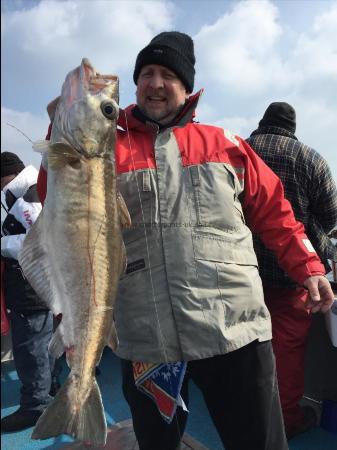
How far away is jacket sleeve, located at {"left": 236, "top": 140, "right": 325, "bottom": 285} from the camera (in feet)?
7.79

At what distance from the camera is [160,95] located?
2330 mm

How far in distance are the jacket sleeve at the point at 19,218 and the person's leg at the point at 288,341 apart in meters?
2.31

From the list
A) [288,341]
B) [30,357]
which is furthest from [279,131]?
[30,357]

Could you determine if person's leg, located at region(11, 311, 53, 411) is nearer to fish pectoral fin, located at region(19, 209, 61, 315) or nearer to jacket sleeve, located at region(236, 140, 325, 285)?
fish pectoral fin, located at region(19, 209, 61, 315)

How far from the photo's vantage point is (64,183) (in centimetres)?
181

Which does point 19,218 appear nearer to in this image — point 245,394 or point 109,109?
point 109,109

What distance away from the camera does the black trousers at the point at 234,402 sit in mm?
2152

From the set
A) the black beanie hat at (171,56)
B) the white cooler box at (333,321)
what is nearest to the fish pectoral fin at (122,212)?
the black beanie hat at (171,56)

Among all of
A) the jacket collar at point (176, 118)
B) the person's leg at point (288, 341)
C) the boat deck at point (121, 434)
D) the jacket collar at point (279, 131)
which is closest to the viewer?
the jacket collar at point (176, 118)

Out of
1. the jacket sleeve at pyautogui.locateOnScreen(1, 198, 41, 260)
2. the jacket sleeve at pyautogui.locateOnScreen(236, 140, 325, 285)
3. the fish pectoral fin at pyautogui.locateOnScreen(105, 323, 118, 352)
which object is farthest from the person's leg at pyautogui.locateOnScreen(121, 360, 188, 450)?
the jacket sleeve at pyautogui.locateOnScreen(1, 198, 41, 260)

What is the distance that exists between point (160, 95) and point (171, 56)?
0.80 ft

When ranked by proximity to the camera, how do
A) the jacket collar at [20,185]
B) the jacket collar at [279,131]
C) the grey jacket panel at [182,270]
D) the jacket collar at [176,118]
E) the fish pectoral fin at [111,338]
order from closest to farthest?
the fish pectoral fin at [111,338] < the grey jacket panel at [182,270] < the jacket collar at [176,118] < the jacket collar at [279,131] < the jacket collar at [20,185]

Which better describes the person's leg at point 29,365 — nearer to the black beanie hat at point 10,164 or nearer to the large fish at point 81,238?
the black beanie hat at point 10,164

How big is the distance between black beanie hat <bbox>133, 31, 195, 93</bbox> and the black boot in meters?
3.60
